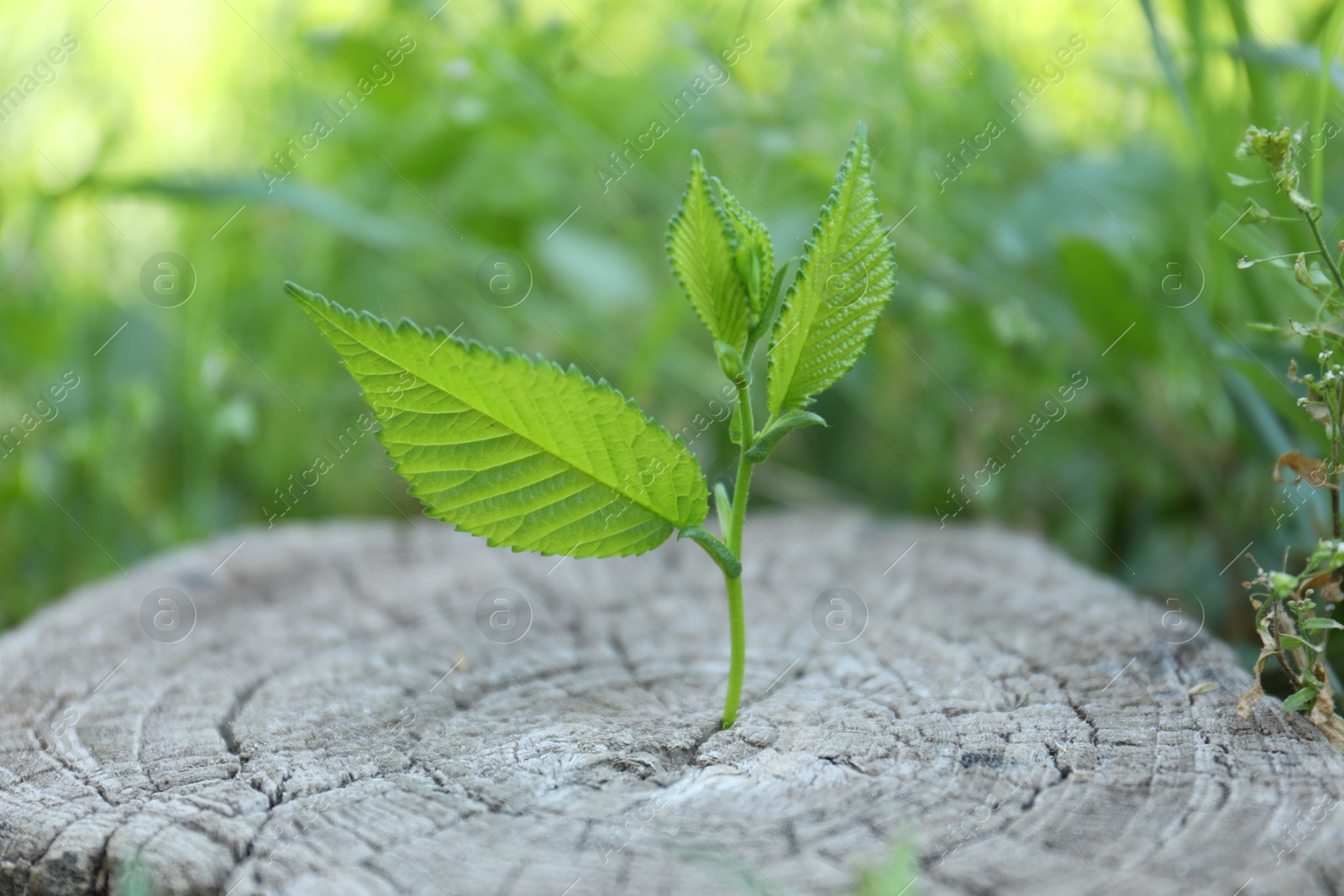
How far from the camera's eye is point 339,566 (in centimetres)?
149

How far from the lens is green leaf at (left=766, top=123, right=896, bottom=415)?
90 cm

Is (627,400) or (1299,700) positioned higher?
(627,400)

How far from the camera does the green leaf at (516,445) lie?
86 centimetres

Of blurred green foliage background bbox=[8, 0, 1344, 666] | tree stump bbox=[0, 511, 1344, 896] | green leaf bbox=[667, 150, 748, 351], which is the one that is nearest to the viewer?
tree stump bbox=[0, 511, 1344, 896]

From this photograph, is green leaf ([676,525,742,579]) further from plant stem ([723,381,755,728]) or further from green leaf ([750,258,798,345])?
green leaf ([750,258,798,345])

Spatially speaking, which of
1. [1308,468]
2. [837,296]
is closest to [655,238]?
[837,296]

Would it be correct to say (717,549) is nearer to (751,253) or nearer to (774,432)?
(774,432)

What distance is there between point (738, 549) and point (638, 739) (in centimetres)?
20

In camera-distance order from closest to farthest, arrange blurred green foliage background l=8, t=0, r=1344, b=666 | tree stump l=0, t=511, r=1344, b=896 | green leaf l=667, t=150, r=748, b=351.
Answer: tree stump l=0, t=511, r=1344, b=896
green leaf l=667, t=150, r=748, b=351
blurred green foliage background l=8, t=0, r=1344, b=666

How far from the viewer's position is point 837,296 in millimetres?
932

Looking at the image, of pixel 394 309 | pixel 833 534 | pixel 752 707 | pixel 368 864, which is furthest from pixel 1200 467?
pixel 394 309

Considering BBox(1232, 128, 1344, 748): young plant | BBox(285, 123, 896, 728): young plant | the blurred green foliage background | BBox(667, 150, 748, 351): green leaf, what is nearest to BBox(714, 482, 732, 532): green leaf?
BBox(285, 123, 896, 728): young plant

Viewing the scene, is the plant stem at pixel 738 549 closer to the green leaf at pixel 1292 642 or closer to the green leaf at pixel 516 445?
the green leaf at pixel 516 445

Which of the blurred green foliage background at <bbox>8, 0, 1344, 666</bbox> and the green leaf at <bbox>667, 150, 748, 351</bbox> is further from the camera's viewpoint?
the blurred green foliage background at <bbox>8, 0, 1344, 666</bbox>
